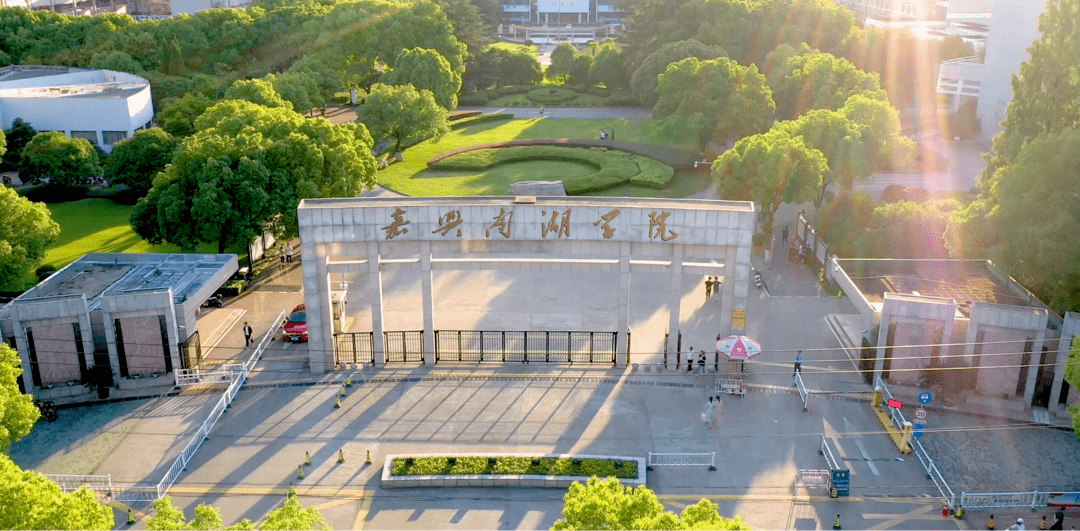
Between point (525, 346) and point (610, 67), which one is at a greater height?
point (610, 67)

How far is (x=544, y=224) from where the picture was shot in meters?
31.7

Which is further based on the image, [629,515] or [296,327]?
[296,327]

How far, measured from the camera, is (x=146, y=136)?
174 feet

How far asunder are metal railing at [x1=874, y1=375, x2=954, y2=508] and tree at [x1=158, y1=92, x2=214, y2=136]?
147 ft

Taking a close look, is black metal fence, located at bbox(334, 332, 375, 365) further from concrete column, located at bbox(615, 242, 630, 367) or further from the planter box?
concrete column, located at bbox(615, 242, 630, 367)

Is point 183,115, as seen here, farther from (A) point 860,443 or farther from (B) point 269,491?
(A) point 860,443

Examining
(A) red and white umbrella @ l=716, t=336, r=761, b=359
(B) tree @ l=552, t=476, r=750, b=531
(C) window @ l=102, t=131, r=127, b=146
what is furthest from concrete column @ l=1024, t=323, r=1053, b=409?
(C) window @ l=102, t=131, r=127, b=146

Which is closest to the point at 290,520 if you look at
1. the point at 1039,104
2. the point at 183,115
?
the point at 1039,104

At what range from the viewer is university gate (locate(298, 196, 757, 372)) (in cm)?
3141

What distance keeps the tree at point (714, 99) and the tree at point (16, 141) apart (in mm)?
45542

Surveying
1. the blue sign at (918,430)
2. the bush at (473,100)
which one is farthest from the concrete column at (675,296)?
the bush at (473,100)

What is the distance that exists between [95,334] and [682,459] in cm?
2118

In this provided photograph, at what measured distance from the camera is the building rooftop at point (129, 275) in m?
32.8

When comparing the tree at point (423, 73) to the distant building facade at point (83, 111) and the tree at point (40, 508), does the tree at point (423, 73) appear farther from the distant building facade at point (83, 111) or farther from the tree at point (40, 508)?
the tree at point (40, 508)
